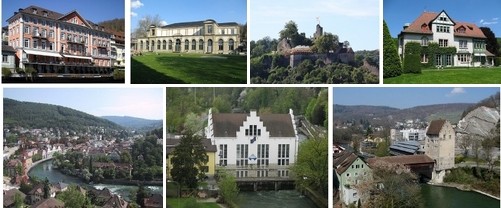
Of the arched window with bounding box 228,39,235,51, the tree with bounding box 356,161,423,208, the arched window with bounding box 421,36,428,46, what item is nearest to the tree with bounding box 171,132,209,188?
the arched window with bounding box 228,39,235,51

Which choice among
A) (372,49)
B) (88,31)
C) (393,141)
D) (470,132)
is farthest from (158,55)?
(470,132)

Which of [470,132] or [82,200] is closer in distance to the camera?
[82,200]

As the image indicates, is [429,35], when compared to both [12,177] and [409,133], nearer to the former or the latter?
[409,133]

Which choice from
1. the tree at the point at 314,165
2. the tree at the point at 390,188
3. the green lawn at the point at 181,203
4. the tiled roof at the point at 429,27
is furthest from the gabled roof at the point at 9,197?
the tiled roof at the point at 429,27

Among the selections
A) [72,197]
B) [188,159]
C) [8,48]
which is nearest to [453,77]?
[188,159]

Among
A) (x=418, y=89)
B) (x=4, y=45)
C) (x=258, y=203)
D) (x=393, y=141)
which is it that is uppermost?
(x=4, y=45)
